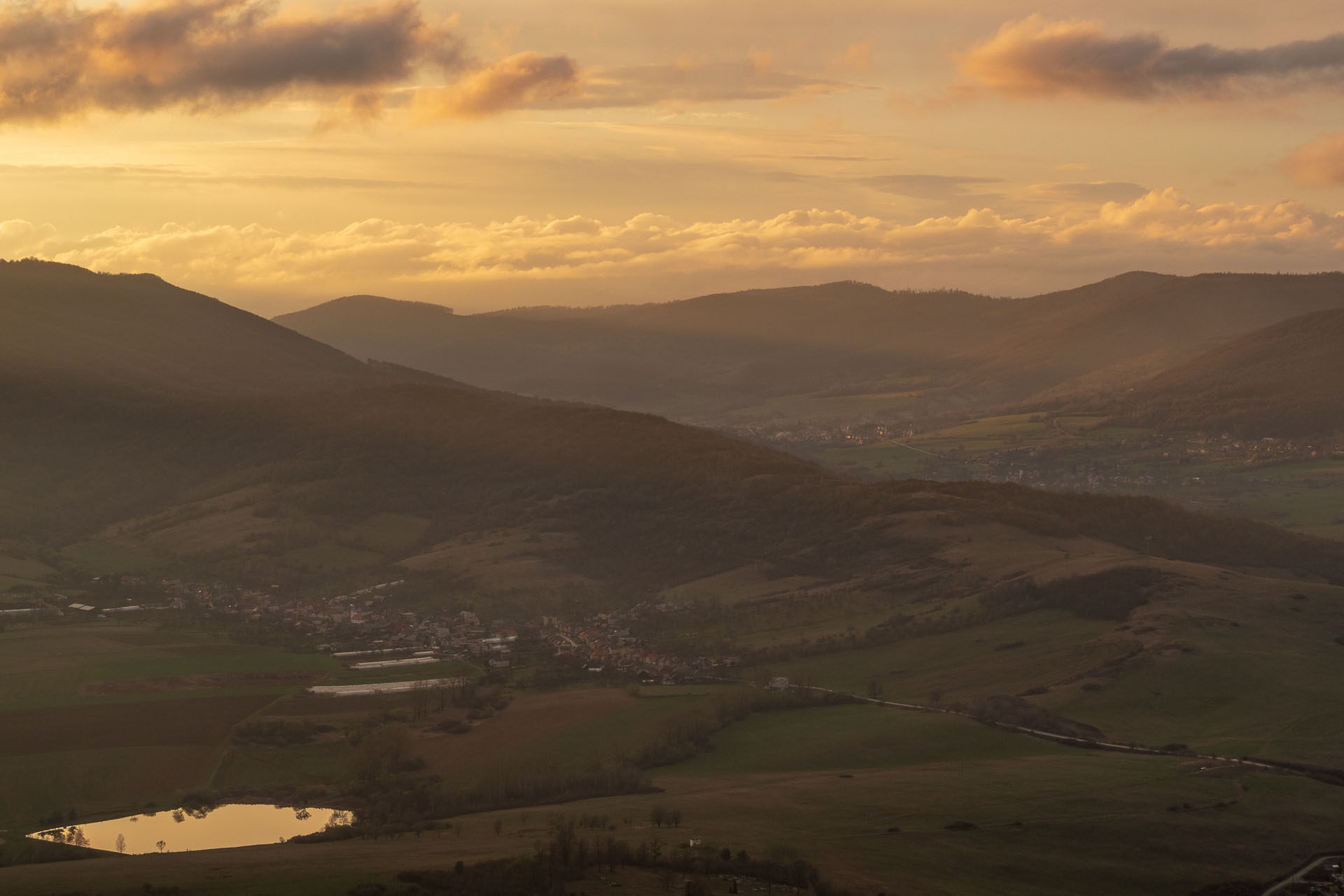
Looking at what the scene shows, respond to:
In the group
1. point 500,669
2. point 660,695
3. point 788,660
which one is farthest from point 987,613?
point 500,669

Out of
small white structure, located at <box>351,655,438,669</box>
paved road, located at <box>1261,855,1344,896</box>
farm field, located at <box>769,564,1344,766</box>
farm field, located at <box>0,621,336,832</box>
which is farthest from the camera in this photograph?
small white structure, located at <box>351,655,438,669</box>

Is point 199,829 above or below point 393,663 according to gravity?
below

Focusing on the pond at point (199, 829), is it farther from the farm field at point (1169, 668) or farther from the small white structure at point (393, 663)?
the farm field at point (1169, 668)

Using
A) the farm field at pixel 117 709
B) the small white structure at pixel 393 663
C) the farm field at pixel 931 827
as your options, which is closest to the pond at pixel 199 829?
the farm field at pixel 117 709

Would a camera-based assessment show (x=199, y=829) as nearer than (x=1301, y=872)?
No

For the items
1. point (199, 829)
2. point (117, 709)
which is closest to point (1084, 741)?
point (199, 829)

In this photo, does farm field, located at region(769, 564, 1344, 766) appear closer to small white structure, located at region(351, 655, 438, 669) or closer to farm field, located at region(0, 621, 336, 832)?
small white structure, located at region(351, 655, 438, 669)

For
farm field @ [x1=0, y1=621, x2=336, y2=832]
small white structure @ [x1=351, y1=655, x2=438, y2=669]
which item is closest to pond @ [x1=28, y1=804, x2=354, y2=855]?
farm field @ [x1=0, y1=621, x2=336, y2=832]

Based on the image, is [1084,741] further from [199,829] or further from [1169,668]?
[199,829]

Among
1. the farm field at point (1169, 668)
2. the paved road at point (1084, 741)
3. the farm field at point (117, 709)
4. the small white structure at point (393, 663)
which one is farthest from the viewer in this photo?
the small white structure at point (393, 663)

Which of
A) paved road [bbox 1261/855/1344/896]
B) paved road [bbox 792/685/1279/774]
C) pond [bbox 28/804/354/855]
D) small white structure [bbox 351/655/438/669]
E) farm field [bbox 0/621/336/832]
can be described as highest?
farm field [bbox 0/621/336/832]
